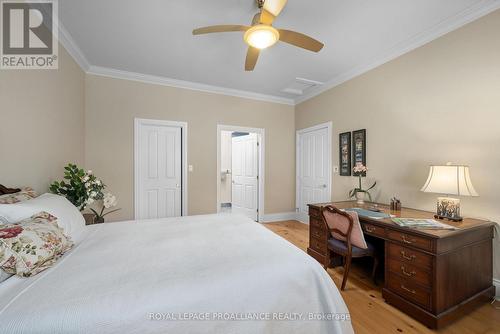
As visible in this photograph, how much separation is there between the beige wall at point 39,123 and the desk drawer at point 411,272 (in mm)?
3363

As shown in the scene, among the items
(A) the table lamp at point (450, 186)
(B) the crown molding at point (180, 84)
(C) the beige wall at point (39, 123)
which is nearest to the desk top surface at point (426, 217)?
(A) the table lamp at point (450, 186)

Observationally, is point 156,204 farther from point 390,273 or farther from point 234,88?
point 390,273

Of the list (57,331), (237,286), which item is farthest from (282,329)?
(57,331)

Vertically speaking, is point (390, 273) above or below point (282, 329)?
below

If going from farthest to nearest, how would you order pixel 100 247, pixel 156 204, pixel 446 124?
pixel 156 204
pixel 446 124
pixel 100 247

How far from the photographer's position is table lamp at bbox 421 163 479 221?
1.83 m

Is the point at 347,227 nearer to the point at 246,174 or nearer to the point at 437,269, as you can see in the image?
the point at 437,269

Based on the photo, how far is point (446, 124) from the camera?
2.25m

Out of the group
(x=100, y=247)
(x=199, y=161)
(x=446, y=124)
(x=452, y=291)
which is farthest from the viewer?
(x=199, y=161)

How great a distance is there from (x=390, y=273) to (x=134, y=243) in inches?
85.2

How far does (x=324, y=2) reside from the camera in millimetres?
1946

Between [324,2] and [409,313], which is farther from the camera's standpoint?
[324,2]

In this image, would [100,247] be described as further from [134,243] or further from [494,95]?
[494,95]

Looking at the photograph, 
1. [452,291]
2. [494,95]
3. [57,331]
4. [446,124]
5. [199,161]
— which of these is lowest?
[452,291]
